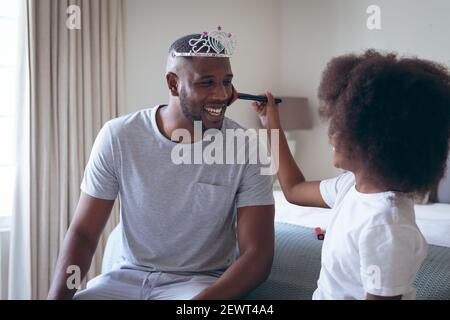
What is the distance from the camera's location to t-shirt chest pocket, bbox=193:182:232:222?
1341 mm

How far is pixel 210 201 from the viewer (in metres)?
1.34

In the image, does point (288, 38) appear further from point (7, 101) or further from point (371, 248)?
point (371, 248)

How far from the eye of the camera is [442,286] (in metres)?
1.18

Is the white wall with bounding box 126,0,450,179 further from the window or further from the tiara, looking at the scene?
the tiara

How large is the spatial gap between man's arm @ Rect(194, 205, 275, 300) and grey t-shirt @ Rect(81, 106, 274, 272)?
35 mm

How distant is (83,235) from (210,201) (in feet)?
1.15

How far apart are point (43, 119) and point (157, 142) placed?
1427 millimetres

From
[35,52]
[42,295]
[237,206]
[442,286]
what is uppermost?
[35,52]

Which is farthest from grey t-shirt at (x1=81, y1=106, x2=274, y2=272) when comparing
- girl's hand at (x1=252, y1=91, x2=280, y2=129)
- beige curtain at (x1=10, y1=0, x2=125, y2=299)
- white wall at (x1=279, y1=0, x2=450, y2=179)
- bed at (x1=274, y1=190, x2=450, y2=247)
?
white wall at (x1=279, y1=0, x2=450, y2=179)

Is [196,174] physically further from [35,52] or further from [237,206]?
[35,52]

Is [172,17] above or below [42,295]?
above

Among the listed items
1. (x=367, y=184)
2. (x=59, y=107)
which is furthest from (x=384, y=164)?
(x=59, y=107)

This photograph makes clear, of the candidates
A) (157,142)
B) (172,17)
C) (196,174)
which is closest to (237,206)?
(196,174)

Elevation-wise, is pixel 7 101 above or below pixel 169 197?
above
